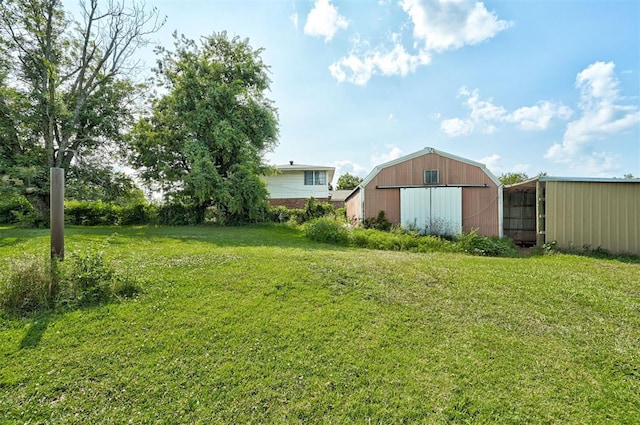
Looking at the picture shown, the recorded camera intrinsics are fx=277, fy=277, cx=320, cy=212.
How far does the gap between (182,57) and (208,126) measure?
467 cm

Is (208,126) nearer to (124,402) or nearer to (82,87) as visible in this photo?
(82,87)

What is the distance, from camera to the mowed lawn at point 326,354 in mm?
2320

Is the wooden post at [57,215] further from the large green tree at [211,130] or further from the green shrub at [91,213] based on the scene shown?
the green shrub at [91,213]

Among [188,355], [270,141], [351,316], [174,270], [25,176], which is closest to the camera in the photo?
[188,355]

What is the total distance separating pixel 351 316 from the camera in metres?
3.71

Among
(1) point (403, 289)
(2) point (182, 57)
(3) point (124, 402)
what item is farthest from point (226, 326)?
(2) point (182, 57)

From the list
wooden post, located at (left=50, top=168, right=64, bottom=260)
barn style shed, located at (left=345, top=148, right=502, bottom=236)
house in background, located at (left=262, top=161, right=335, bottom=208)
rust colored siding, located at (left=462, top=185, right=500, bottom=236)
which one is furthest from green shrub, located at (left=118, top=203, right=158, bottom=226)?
rust colored siding, located at (left=462, top=185, right=500, bottom=236)

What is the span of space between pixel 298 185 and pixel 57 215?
1879 centimetres

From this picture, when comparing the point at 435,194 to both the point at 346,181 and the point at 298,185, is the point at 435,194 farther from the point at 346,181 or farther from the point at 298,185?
the point at 346,181

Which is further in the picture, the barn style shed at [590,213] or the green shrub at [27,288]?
the barn style shed at [590,213]

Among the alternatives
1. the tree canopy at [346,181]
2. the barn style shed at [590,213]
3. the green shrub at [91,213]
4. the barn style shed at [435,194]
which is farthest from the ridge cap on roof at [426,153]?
the tree canopy at [346,181]

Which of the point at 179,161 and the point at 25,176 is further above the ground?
the point at 179,161

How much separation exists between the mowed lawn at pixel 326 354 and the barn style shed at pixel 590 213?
16.2ft

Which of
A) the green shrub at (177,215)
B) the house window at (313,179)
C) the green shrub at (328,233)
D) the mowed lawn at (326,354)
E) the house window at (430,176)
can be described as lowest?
the mowed lawn at (326,354)
